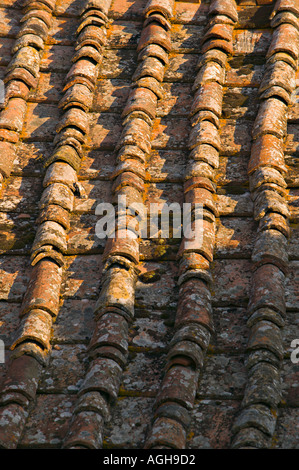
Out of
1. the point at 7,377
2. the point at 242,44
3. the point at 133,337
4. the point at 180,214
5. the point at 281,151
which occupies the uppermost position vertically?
the point at 242,44

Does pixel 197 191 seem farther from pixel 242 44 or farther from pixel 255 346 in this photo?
pixel 242 44

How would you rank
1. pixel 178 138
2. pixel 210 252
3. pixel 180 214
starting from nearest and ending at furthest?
pixel 210 252 < pixel 180 214 < pixel 178 138

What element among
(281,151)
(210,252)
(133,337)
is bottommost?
(133,337)

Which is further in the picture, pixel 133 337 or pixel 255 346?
pixel 133 337

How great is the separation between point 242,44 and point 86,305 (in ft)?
10.5

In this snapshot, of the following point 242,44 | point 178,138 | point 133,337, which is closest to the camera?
point 133,337

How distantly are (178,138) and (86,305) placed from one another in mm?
1780

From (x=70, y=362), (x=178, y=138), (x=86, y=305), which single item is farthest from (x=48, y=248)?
(x=178, y=138)

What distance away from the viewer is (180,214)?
4.93 meters

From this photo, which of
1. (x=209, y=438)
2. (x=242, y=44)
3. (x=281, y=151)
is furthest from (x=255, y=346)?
(x=242, y=44)

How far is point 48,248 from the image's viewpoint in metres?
4.66

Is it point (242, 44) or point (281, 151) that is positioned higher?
point (242, 44)
